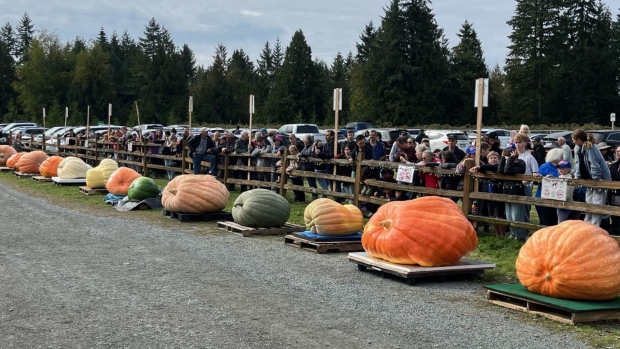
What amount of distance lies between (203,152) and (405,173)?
9.50 m

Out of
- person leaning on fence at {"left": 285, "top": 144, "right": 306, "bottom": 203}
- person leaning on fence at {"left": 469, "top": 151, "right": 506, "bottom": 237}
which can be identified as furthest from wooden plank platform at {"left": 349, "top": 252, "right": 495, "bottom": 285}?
person leaning on fence at {"left": 285, "top": 144, "right": 306, "bottom": 203}

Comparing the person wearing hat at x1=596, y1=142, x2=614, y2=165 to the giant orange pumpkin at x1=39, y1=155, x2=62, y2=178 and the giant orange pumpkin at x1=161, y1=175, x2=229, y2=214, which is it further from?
the giant orange pumpkin at x1=39, y1=155, x2=62, y2=178

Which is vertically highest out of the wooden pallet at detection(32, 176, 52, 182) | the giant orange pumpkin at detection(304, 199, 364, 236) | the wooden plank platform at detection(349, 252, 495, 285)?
the giant orange pumpkin at detection(304, 199, 364, 236)

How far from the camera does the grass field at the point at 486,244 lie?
7077 millimetres

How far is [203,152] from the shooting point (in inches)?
878

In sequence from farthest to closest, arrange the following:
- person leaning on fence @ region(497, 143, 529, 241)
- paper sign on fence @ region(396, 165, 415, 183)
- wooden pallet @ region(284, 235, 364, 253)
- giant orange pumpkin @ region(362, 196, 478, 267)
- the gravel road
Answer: paper sign on fence @ region(396, 165, 415, 183) → person leaning on fence @ region(497, 143, 529, 241) → wooden pallet @ region(284, 235, 364, 253) → giant orange pumpkin @ region(362, 196, 478, 267) → the gravel road

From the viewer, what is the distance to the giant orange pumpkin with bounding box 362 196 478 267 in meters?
9.51

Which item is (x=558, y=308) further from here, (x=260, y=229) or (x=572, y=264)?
(x=260, y=229)

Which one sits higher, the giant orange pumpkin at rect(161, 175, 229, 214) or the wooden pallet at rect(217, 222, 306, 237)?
the giant orange pumpkin at rect(161, 175, 229, 214)

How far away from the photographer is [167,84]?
88.3 metres

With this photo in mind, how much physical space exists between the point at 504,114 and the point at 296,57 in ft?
75.0

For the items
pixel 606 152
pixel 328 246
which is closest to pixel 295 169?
pixel 328 246

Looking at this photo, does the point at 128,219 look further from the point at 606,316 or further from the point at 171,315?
the point at 606,316

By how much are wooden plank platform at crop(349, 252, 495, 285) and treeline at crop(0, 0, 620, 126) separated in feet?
198
